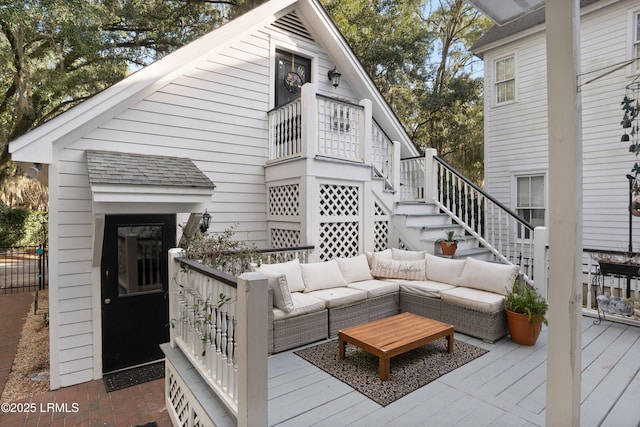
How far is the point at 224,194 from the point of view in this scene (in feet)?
18.3

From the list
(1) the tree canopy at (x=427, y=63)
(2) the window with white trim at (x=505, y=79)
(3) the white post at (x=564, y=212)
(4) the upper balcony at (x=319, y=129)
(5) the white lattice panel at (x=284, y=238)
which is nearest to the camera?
(3) the white post at (x=564, y=212)

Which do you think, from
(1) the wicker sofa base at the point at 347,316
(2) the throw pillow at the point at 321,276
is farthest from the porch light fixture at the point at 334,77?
(1) the wicker sofa base at the point at 347,316

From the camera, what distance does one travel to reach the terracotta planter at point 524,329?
12.8 ft

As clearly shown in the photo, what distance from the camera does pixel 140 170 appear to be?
4.16 metres

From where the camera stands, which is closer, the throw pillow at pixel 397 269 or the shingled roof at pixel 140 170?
the shingled roof at pixel 140 170

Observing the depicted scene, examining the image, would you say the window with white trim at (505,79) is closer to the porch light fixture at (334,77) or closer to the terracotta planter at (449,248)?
the porch light fixture at (334,77)

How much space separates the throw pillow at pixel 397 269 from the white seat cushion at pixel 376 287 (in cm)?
29

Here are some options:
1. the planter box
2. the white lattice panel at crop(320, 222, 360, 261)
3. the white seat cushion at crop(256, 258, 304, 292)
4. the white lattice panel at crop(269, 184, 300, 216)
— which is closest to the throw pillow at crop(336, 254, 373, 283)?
the white lattice panel at crop(320, 222, 360, 261)

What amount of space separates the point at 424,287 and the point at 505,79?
23.2 feet

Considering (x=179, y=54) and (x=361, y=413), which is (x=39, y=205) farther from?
(x=361, y=413)

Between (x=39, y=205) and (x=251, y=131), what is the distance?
1807cm

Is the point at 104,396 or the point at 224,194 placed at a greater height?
the point at 224,194

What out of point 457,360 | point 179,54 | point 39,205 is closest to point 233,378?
point 457,360

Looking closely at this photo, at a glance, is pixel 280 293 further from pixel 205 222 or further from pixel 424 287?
pixel 424 287
